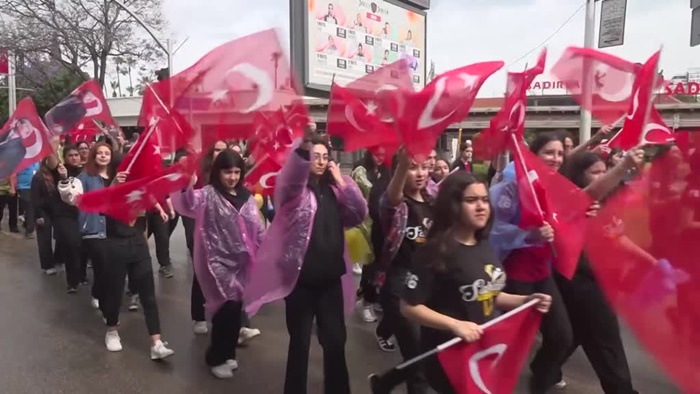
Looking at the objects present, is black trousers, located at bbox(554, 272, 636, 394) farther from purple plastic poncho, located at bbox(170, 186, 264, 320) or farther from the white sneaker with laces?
the white sneaker with laces

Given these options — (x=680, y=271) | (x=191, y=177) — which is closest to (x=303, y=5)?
(x=191, y=177)

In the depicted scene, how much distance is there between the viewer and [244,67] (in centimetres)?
504

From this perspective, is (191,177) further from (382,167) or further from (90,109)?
(90,109)

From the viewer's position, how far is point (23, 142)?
685cm

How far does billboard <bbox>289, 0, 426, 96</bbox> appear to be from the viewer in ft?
55.1

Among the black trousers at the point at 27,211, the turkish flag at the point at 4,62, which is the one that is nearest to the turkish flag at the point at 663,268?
the black trousers at the point at 27,211

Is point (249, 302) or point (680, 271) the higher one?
point (680, 271)

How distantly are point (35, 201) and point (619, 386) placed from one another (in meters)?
7.53

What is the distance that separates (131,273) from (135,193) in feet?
2.97

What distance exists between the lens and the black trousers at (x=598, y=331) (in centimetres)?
370

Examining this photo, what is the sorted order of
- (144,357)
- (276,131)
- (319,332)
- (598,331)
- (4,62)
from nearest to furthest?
(598,331), (319,332), (144,357), (276,131), (4,62)

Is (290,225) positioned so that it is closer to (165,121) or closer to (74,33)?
(165,121)

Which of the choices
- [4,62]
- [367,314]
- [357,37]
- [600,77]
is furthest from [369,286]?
[4,62]

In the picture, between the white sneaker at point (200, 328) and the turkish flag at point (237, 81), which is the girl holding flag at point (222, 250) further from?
the white sneaker at point (200, 328)
